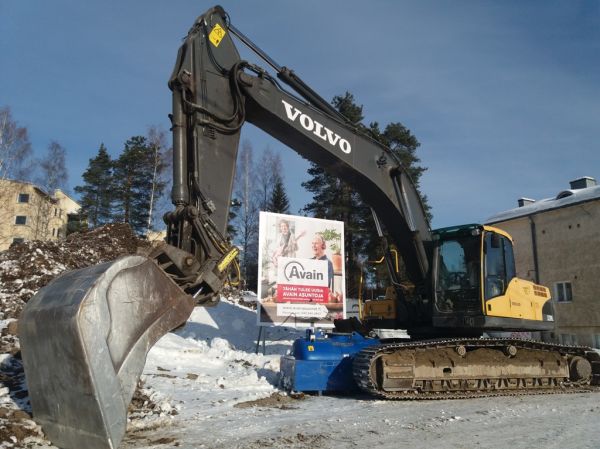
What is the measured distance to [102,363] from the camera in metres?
4.28

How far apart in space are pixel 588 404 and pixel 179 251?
6785mm

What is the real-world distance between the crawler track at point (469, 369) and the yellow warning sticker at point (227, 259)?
2994 millimetres

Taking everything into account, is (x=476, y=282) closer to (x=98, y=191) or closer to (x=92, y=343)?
(x=92, y=343)

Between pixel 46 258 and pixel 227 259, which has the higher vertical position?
pixel 46 258

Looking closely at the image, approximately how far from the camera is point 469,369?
8672 mm

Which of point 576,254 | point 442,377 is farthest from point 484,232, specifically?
point 576,254

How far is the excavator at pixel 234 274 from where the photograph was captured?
4.44 meters

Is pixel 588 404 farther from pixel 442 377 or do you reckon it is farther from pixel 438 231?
pixel 438 231

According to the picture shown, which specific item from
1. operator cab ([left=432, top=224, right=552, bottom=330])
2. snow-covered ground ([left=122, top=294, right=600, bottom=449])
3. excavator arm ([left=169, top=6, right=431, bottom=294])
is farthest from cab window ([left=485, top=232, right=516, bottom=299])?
snow-covered ground ([left=122, top=294, right=600, bottom=449])

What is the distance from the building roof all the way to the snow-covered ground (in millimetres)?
19385

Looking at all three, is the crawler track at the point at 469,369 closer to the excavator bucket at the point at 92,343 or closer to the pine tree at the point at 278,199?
the excavator bucket at the point at 92,343

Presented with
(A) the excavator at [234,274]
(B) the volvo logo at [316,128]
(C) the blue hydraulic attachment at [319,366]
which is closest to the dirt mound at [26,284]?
(A) the excavator at [234,274]

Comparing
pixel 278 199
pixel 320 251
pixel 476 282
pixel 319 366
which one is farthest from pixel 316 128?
pixel 278 199

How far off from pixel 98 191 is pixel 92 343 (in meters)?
41.6
